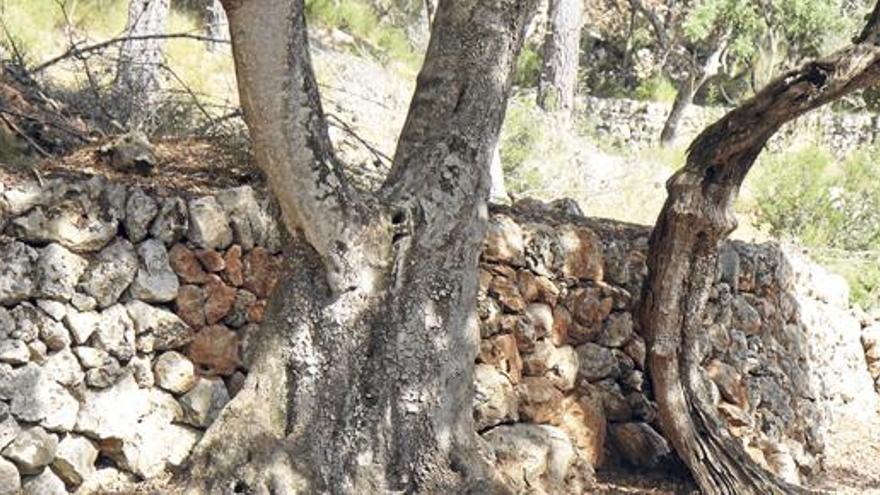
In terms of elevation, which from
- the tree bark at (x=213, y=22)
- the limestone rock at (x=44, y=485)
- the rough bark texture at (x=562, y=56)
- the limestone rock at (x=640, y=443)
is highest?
A: the rough bark texture at (x=562, y=56)

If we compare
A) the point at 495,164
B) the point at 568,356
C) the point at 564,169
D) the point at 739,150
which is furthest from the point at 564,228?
the point at 564,169

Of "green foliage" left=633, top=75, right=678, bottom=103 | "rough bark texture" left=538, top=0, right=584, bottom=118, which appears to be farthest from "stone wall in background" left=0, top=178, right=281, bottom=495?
"green foliage" left=633, top=75, right=678, bottom=103

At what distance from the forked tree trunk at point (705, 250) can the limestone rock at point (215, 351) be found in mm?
2495

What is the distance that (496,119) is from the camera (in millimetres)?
6324

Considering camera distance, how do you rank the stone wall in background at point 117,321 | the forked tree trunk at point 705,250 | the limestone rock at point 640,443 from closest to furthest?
1. the stone wall in background at point 117,321
2. the forked tree trunk at point 705,250
3. the limestone rock at point 640,443

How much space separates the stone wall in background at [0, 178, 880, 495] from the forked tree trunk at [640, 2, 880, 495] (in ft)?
1.27

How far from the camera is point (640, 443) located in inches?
313

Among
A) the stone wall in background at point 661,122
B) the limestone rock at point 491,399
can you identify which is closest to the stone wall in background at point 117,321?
the limestone rock at point 491,399

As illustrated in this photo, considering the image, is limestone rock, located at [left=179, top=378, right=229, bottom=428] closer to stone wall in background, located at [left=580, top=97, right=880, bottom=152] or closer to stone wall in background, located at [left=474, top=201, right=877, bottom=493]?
stone wall in background, located at [left=474, top=201, right=877, bottom=493]

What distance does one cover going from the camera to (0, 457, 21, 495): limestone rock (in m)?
5.76

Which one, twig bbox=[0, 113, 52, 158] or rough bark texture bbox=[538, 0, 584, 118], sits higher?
rough bark texture bbox=[538, 0, 584, 118]

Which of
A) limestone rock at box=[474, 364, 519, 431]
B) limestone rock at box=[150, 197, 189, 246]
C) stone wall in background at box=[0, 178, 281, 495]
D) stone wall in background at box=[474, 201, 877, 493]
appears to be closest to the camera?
stone wall in background at box=[0, 178, 281, 495]

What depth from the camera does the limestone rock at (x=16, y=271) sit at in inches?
229

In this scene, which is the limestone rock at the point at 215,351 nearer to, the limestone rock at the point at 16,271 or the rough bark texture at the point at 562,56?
the limestone rock at the point at 16,271
